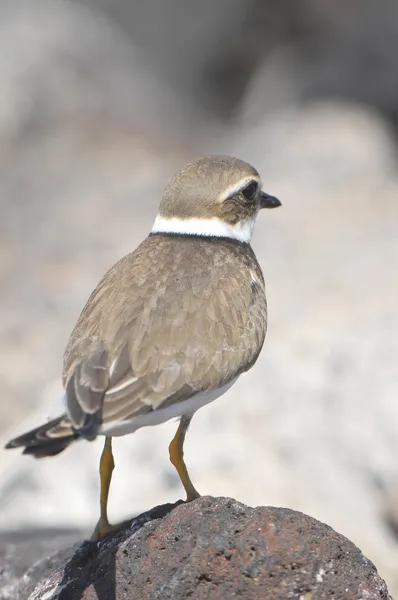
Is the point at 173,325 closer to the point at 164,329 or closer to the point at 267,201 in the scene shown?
the point at 164,329

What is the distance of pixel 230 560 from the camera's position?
19.6ft

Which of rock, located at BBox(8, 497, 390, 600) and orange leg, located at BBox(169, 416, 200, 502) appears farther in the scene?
orange leg, located at BBox(169, 416, 200, 502)

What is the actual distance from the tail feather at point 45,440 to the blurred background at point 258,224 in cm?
424

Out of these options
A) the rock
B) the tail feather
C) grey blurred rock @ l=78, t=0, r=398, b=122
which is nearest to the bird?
the tail feather

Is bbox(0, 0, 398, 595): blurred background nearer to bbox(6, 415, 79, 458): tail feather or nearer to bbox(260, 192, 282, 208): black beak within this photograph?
bbox(260, 192, 282, 208): black beak

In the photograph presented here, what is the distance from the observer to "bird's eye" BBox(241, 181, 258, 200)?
8.56 metres

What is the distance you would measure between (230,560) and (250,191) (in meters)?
3.50

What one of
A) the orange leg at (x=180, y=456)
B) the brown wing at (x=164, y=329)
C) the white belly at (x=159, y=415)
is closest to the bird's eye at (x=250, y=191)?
the brown wing at (x=164, y=329)

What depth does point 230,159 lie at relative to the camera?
8.64 metres

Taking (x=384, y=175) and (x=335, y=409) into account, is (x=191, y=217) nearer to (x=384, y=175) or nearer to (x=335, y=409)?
(x=335, y=409)

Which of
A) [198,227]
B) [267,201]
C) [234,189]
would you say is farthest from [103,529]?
[267,201]

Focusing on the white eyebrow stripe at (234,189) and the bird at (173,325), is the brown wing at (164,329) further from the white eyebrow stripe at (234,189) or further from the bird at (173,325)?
the white eyebrow stripe at (234,189)

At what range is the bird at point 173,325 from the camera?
6.51 meters

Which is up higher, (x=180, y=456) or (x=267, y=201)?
(x=267, y=201)
